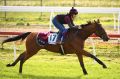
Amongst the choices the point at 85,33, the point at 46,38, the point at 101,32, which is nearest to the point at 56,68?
the point at 46,38

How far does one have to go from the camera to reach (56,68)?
13.5 metres

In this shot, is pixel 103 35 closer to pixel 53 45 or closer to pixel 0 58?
pixel 53 45

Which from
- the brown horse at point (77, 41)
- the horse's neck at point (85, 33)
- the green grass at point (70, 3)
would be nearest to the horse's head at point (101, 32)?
the brown horse at point (77, 41)

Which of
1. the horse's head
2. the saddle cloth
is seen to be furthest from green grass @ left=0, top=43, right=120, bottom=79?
the horse's head

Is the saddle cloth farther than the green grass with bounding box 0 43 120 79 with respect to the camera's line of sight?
Yes

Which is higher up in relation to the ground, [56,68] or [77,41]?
[77,41]

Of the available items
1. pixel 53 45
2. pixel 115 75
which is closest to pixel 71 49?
pixel 53 45

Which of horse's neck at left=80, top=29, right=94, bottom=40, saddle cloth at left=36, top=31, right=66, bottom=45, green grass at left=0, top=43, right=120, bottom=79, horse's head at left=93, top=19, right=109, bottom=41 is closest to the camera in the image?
green grass at left=0, top=43, right=120, bottom=79

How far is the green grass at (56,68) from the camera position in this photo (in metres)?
11.9

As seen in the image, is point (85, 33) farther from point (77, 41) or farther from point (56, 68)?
point (56, 68)

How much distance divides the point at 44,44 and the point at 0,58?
3.81 metres

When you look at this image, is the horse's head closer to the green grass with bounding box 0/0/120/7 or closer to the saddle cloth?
the saddle cloth

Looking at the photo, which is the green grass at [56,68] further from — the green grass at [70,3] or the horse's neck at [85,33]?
the green grass at [70,3]

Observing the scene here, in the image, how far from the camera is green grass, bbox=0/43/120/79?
1185 centimetres
